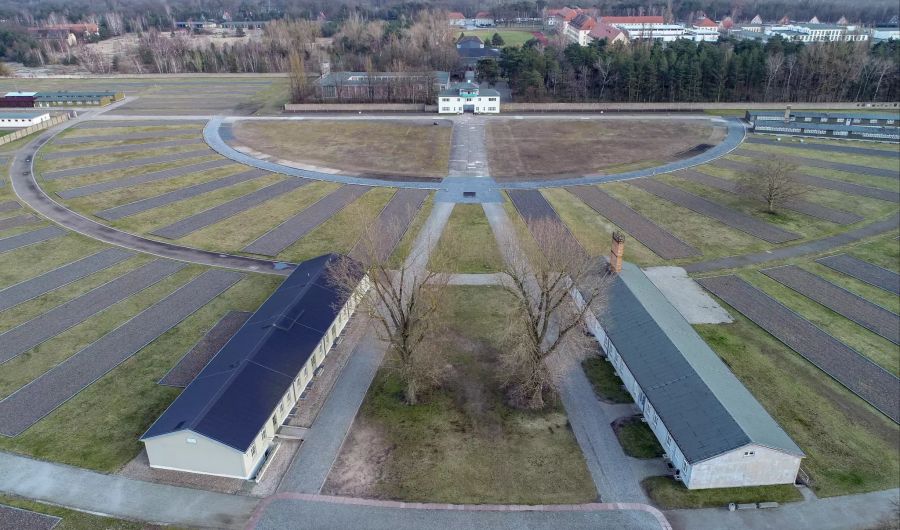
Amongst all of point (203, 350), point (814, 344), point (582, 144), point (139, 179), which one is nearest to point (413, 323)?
point (203, 350)

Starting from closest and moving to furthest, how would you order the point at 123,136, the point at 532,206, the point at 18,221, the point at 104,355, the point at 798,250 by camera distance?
the point at 104,355 < the point at 798,250 < the point at 18,221 < the point at 532,206 < the point at 123,136

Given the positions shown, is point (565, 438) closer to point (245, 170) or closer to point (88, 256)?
point (88, 256)

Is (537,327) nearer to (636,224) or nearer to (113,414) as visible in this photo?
(113,414)

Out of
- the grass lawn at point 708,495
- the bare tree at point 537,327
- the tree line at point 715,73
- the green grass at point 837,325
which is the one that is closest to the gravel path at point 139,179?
the bare tree at point 537,327

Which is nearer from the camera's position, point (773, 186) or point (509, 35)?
point (773, 186)

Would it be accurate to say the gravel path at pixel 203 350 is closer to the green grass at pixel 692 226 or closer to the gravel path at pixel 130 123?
the green grass at pixel 692 226

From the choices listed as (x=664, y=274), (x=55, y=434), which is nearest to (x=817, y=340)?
(x=664, y=274)

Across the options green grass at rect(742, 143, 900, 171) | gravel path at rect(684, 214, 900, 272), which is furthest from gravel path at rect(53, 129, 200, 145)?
green grass at rect(742, 143, 900, 171)
